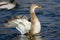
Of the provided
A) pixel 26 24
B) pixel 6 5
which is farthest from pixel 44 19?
pixel 6 5

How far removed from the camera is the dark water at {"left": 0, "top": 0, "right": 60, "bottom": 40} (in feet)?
38.3

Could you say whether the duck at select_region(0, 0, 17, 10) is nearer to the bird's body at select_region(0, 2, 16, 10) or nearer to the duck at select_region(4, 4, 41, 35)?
the bird's body at select_region(0, 2, 16, 10)

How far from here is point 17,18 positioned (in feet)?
37.4

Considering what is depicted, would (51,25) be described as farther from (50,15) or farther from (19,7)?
(19,7)

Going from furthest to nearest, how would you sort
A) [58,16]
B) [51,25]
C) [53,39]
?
[58,16], [51,25], [53,39]

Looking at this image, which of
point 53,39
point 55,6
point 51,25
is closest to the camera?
point 53,39

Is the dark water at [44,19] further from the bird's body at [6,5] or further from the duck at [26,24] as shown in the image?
the bird's body at [6,5]

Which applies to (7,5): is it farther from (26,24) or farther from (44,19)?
(26,24)

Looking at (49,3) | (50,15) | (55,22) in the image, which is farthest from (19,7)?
(55,22)

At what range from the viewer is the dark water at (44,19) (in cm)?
1168

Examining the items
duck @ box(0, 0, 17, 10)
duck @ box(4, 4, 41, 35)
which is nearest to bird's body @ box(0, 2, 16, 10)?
duck @ box(0, 0, 17, 10)

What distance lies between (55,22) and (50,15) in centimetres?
134

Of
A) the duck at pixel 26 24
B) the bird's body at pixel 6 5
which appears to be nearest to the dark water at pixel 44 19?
the duck at pixel 26 24

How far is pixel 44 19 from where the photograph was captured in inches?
546
